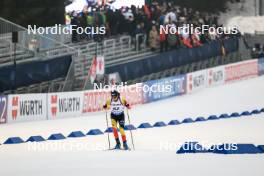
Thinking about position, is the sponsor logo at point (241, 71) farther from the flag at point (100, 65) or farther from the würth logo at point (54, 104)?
the würth logo at point (54, 104)

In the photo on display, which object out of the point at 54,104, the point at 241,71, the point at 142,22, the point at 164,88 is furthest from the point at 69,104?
the point at 241,71

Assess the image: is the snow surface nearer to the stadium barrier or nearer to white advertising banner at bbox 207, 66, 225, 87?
the stadium barrier

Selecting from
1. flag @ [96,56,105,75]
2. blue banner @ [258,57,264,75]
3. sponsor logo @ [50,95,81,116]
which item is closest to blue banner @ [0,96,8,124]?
sponsor logo @ [50,95,81,116]

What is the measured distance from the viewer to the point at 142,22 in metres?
38.2

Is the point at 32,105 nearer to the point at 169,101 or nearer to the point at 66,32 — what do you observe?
the point at 66,32

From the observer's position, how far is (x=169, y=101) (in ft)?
125

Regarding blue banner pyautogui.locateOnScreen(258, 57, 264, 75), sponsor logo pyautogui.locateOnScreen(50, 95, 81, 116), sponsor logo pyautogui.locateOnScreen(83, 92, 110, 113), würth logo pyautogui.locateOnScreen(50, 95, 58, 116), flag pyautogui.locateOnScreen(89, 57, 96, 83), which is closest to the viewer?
würth logo pyautogui.locateOnScreen(50, 95, 58, 116)

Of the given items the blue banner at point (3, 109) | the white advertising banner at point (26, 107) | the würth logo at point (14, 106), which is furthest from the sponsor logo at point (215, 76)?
the blue banner at point (3, 109)

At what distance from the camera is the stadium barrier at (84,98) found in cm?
2820

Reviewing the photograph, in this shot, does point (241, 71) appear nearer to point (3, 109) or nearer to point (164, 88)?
point (164, 88)

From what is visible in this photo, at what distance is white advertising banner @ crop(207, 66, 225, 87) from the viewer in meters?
43.5

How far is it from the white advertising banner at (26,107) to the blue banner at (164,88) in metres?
8.07

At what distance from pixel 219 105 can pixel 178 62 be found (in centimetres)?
520

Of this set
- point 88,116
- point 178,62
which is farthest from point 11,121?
point 178,62
